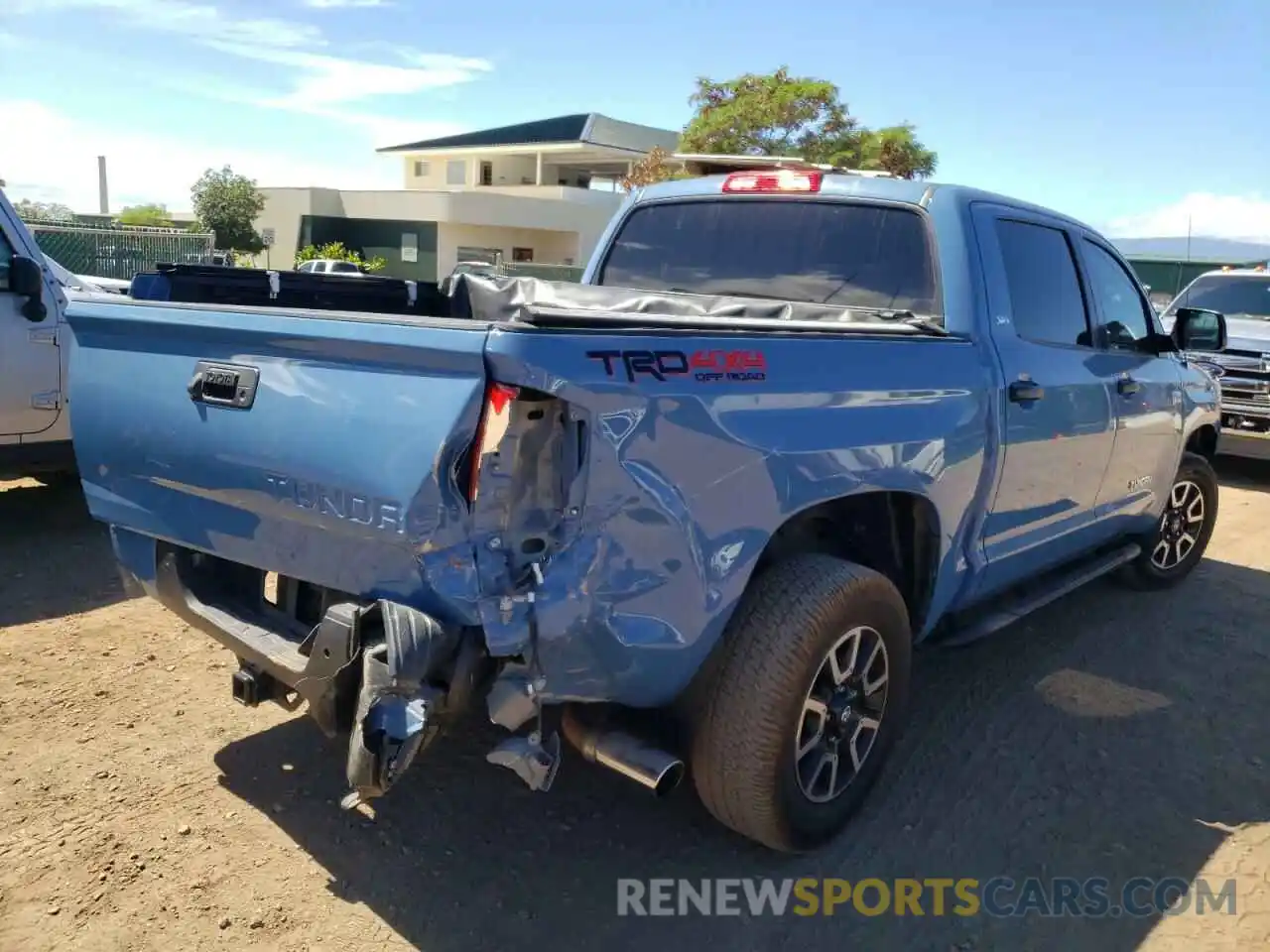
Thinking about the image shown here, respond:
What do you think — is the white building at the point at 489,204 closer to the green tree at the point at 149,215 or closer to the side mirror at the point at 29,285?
the green tree at the point at 149,215

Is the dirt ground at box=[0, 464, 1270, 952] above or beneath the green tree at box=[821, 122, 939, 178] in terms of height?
beneath

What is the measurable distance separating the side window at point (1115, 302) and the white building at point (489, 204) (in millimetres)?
35993

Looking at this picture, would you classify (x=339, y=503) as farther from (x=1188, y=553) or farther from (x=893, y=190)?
(x=1188, y=553)

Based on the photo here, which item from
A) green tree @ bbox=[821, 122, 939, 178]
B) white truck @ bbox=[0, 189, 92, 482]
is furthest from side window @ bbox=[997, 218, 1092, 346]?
green tree @ bbox=[821, 122, 939, 178]

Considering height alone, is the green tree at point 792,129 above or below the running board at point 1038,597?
above

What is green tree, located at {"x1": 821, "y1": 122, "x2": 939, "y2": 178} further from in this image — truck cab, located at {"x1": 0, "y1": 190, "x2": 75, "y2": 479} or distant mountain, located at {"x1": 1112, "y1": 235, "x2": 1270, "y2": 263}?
truck cab, located at {"x1": 0, "y1": 190, "x2": 75, "y2": 479}

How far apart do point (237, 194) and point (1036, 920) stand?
4779 centimetres

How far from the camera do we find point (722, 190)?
14.4ft

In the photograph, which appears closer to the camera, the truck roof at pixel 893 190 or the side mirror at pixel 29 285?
the truck roof at pixel 893 190

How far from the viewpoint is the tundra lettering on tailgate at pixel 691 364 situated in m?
2.34

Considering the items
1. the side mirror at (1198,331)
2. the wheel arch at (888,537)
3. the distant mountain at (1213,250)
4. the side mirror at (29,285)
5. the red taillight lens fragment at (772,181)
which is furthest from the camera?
the distant mountain at (1213,250)

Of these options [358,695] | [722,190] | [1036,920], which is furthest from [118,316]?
[1036,920]

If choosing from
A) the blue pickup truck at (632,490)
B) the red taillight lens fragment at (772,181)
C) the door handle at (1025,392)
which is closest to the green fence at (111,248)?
the red taillight lens fragment at (772,181)

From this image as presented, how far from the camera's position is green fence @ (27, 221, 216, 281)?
41.8 ft
